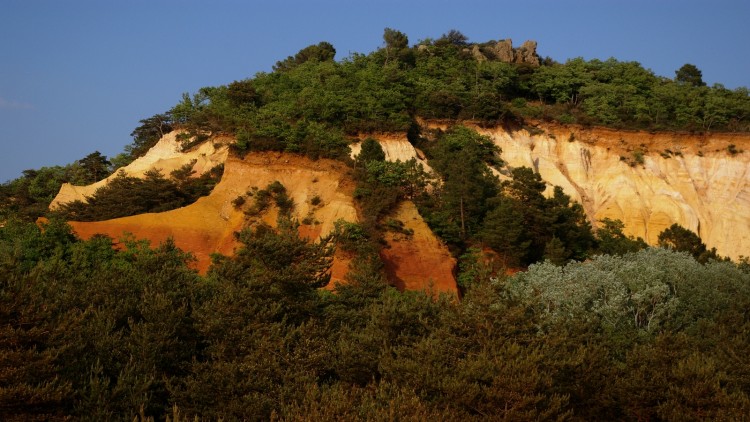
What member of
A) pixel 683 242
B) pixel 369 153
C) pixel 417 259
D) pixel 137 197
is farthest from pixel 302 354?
pixel 683 242

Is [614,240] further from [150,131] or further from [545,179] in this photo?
[150,131]

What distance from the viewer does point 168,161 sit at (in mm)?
52125

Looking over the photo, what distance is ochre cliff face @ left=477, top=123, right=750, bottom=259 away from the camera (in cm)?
4894

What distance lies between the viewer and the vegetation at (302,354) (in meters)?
14.6

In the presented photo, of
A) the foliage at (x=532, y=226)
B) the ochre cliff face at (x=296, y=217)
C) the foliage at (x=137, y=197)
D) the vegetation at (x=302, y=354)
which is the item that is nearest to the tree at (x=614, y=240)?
the foliage at (x=532, y=226)

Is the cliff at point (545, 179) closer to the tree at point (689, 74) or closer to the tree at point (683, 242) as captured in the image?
the tree at point (683, 242)

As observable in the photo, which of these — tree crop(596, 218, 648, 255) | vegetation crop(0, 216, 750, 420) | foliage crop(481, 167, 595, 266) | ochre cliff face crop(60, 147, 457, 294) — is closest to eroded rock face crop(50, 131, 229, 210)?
ochre cliff face crop(60, 147, 457, 294)

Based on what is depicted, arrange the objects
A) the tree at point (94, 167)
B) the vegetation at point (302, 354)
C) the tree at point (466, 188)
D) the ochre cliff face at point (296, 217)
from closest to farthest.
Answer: the vegetation at point (302, 354) → the ochre cliff face at point (296, 217) → the tree at point (466, 188) → the tree at point (94, 167)

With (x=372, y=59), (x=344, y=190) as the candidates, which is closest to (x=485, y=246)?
(x=344, y=190)

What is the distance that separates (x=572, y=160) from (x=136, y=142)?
48042 mm

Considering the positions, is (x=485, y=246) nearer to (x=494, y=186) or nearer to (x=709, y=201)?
(x=494, y=186)

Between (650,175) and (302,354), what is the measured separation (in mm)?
41747

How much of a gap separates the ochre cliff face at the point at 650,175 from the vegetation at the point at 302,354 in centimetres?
→ 2615

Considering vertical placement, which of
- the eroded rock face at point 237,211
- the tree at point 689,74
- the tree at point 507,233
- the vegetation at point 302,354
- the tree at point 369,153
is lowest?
the vegetation at point 302,354
